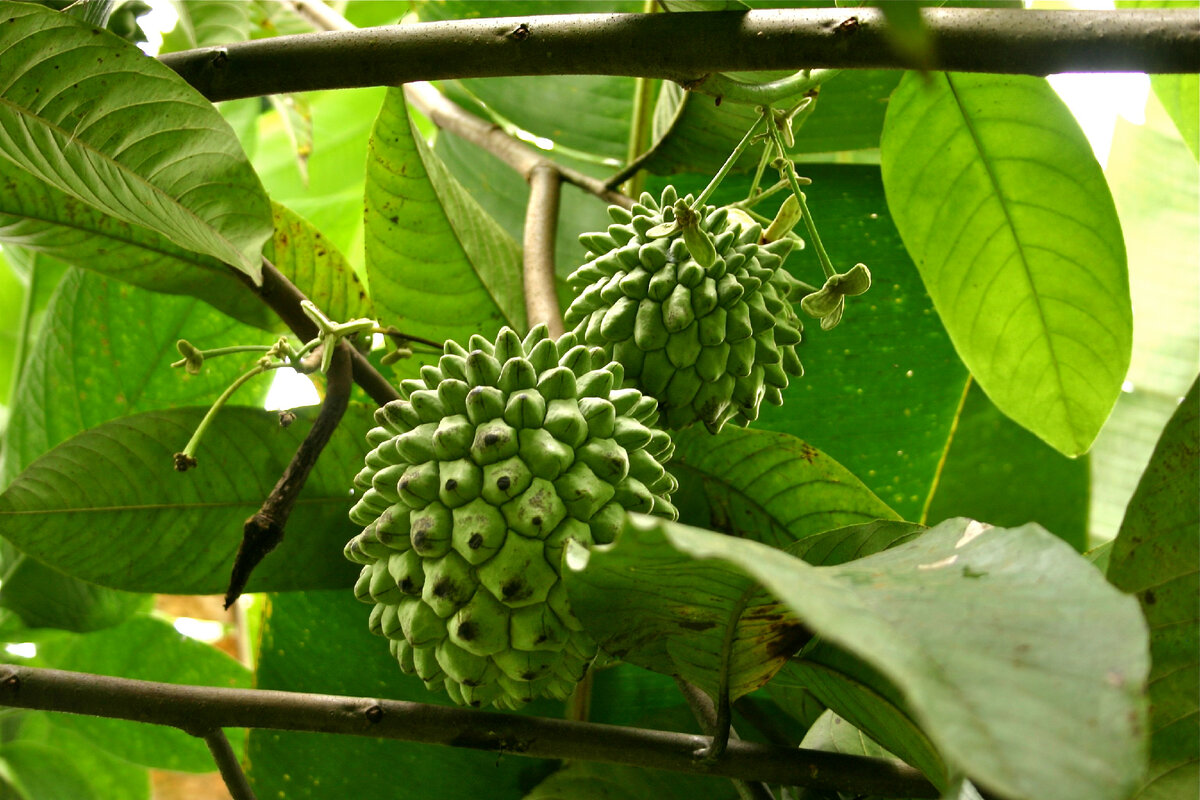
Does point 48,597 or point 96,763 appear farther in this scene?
point 96,763

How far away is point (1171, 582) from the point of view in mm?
663

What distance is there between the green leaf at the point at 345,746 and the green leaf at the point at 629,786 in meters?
0.09

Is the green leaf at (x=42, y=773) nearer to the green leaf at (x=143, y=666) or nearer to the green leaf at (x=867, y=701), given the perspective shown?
the green leaf at (x=143, y=666)

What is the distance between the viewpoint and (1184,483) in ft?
2.13

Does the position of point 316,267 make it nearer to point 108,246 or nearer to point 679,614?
point 108,246

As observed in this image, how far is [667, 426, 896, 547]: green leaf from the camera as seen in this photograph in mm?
1011

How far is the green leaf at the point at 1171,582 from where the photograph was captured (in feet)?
2.14

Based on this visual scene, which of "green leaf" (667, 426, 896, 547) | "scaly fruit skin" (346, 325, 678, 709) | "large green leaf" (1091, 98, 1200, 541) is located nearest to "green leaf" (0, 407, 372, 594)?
"scaly fruit skin" (346, 325, 678, 709)

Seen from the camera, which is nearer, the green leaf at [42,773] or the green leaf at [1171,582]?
the green leaf at [1171,582]

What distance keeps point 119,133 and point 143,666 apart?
0.85 metres

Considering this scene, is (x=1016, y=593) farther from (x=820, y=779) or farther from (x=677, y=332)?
(x=677, y=332)

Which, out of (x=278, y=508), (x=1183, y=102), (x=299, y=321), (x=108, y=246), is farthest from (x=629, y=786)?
(x=1183, y=102)

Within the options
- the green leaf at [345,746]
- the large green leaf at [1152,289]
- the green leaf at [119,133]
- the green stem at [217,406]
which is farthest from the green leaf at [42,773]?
the large green leaf at [1152,289]

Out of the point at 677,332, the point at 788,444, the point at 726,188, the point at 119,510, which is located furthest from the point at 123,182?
the point at 726,188
